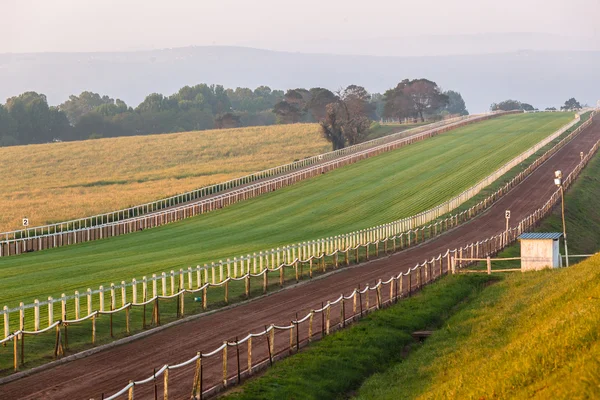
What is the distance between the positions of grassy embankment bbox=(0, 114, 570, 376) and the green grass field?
2.6 inches

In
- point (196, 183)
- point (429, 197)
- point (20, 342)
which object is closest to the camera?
point (20, 342)

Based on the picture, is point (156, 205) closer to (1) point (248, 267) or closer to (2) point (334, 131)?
(1) point (248, 267)

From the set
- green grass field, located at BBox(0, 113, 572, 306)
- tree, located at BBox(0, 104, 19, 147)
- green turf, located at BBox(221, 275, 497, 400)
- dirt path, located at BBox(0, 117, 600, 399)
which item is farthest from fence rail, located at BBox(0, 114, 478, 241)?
tree, located at BBox(0, 104, 19, 147)

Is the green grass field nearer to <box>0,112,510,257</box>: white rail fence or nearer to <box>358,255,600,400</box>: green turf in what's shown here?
<box>0,112,510,257</box>: white rail fence

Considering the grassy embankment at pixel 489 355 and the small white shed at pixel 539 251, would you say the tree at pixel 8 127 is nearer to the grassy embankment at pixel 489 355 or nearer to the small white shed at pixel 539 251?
the small white shed at pixel 539 251

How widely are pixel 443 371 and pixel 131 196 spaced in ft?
241

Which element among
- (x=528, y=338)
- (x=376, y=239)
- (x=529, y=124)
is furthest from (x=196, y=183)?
(x=528, y=338)

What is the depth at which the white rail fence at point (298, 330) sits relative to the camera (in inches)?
848

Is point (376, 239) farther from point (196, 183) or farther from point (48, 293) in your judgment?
point (196, 183)

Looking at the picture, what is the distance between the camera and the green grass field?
44.5 meters

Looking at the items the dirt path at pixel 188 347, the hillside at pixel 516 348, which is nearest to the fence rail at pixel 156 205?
the dirt path at pixel 188 347

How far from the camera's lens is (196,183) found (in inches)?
4107

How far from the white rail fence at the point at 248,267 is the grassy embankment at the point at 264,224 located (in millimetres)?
652

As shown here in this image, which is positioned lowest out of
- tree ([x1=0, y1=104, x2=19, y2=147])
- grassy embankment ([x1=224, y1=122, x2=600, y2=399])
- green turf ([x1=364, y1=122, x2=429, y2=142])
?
grassy embankment ([x1=224, y1=122, x2=600, y2=399])
